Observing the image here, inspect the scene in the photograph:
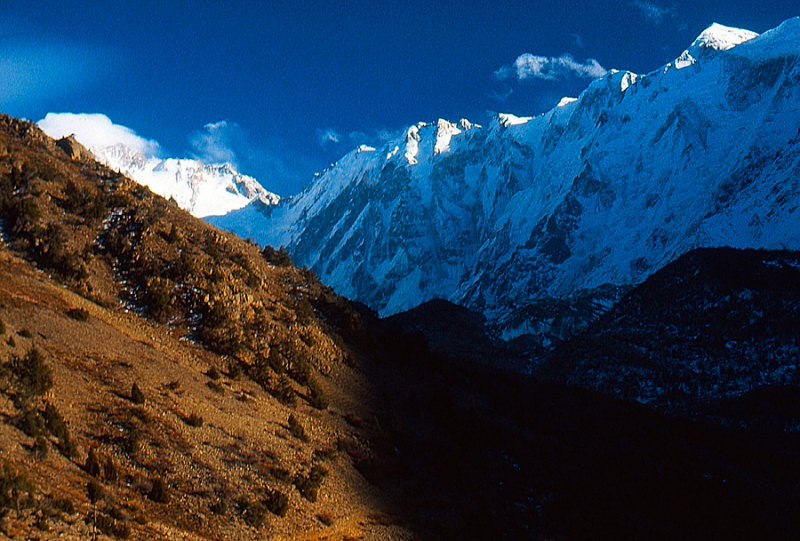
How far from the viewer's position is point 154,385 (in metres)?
15.4

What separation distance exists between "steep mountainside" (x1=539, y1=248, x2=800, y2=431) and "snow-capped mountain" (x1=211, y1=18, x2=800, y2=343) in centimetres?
2608

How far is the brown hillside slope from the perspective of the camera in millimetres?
11133

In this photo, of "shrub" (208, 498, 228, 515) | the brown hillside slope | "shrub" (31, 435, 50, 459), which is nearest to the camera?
"shrub" (31, 435, 50, 459)

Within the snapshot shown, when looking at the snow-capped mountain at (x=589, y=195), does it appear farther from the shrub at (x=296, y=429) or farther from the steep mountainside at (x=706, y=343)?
the shrub at (x=296, y=429)

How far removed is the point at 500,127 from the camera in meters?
180

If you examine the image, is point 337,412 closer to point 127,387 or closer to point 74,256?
point 127,387

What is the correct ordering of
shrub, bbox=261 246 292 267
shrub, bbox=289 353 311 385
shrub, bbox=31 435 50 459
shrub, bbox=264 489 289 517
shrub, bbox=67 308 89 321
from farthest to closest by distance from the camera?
shrub, bbox=261 246 292 267 → shrub, bbox=289 353 311 385 → shrub, bbox=67 308 89 321 → shrub, bbox=264 489 289 517 → shrub, bbox=31 435 50 459

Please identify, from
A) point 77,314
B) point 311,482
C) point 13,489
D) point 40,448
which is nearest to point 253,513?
point 311,482

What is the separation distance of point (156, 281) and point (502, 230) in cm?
12911

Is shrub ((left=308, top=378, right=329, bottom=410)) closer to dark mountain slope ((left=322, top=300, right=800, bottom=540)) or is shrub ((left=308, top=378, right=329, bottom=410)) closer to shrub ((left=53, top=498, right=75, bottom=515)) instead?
dark mountain slope ((left=322, top=300, right=800, bottom=540))

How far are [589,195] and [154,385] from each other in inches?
4596

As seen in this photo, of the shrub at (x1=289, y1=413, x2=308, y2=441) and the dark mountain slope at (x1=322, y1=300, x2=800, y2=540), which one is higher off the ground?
the dark mountain slope at (x1=322, y1=300, x2=800, y2=540)

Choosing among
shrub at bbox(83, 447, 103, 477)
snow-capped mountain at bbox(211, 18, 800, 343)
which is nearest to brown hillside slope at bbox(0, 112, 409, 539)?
shrub at bbox(83, 447, 103, 477)

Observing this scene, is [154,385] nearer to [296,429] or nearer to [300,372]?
[296,429]
